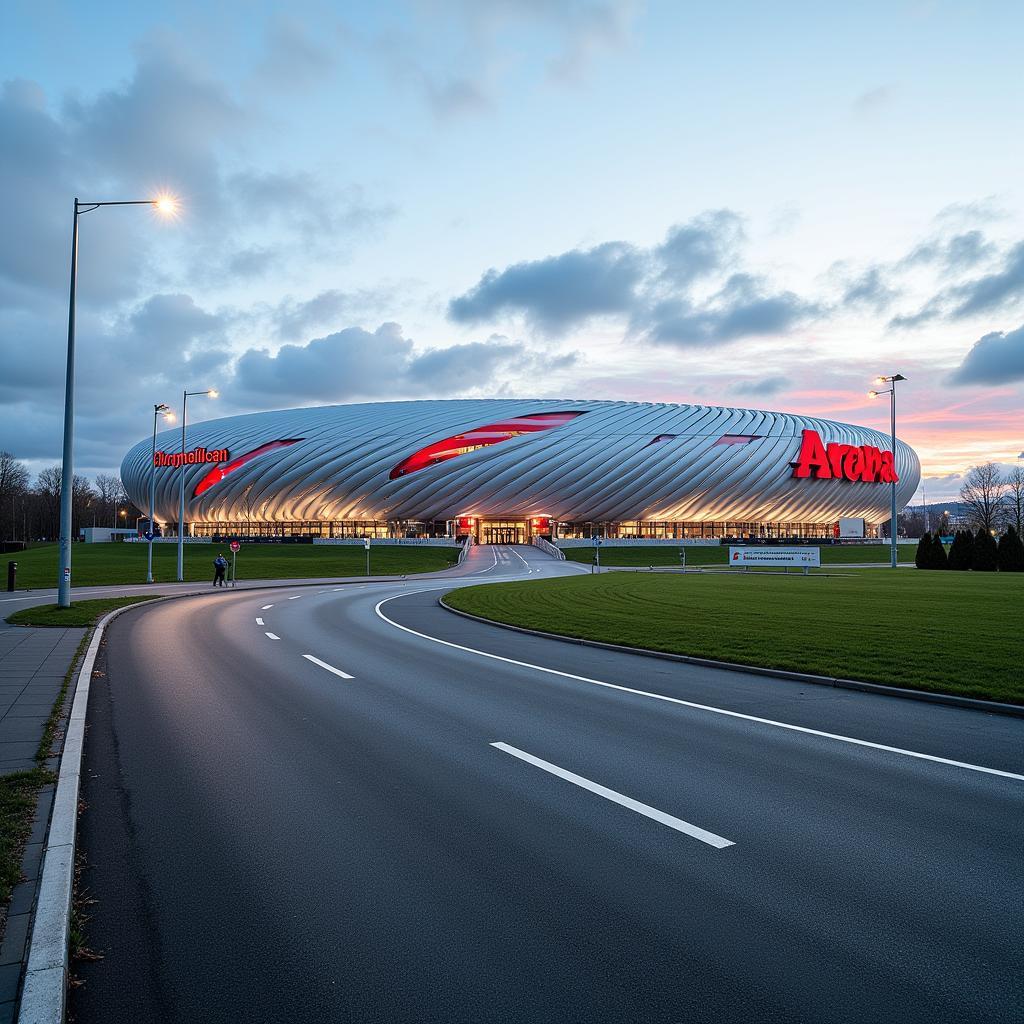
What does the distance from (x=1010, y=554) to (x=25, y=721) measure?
46975mm

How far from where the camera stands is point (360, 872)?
4.64m

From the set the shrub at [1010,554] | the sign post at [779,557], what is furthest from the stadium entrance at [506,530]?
the shrub at [1010,554]

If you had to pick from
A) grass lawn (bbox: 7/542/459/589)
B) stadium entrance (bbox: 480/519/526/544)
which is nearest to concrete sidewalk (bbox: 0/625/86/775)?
grass lawn (bbox: 7/542/459/589)

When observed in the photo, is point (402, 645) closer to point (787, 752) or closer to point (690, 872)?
point (787, 752)

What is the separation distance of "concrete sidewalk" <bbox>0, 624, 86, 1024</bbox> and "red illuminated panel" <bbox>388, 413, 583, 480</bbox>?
225ft

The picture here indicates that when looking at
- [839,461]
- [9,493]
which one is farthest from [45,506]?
[839,461]

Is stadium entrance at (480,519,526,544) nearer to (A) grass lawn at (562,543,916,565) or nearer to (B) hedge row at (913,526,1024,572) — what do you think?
(A) grass lawn at (562,543,916,565)

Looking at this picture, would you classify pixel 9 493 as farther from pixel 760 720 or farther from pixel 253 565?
pixel 760 720

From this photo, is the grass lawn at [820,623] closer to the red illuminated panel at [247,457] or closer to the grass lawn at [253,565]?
the grass lawn at [253,565]

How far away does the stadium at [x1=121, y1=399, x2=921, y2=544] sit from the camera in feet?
279

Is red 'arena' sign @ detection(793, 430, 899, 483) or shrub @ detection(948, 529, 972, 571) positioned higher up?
red 'arena' sign @ detection(793, 430, 899, 483)

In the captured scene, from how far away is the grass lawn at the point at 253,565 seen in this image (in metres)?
38.1

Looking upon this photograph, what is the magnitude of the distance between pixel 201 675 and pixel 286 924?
8437mm

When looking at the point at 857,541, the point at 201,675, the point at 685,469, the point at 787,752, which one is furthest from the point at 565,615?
the point at 857,541
